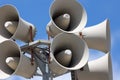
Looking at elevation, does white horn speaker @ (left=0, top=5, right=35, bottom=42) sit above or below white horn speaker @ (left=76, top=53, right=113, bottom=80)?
above

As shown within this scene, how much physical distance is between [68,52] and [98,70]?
102 cm

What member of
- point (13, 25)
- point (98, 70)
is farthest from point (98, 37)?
point (13, 25)

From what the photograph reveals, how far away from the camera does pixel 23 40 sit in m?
12.2

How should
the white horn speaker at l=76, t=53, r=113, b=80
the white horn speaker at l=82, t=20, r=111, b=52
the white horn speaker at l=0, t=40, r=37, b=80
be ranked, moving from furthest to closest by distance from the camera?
the white horn speaker at l=82, t=20, r=111, b=52 → the white horn speaker at l=76, t=53, r=113, b=80 → the white horn speaker at l=0, t=40, r=37, b=80

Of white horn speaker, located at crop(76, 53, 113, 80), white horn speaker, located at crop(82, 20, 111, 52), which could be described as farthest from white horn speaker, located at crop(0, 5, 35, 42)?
white horn speaker, located at crop(76, 53, 113, 80)

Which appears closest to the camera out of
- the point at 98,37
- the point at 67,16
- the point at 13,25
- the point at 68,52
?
the point at 68,52

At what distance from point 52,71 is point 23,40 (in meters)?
1.28

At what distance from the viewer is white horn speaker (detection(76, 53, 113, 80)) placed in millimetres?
11945

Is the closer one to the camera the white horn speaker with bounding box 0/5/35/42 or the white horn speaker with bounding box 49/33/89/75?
the white horn speaker with bounding box 49/33/89/75

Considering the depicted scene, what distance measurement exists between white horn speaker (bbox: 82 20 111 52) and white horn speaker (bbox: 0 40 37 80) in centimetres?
166

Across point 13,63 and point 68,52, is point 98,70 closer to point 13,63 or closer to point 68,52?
point 68,52

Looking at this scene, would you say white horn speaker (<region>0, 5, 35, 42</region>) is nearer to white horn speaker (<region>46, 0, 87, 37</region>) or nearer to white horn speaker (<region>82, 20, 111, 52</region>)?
white horn speaker (<region>46, 0, 87, 37</region>)

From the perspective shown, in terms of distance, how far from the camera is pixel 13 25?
1234cm

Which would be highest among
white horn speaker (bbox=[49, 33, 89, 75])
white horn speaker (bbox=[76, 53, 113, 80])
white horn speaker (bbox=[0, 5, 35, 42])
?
white horn speaker (bbox=[0, 5, 35, 42])
